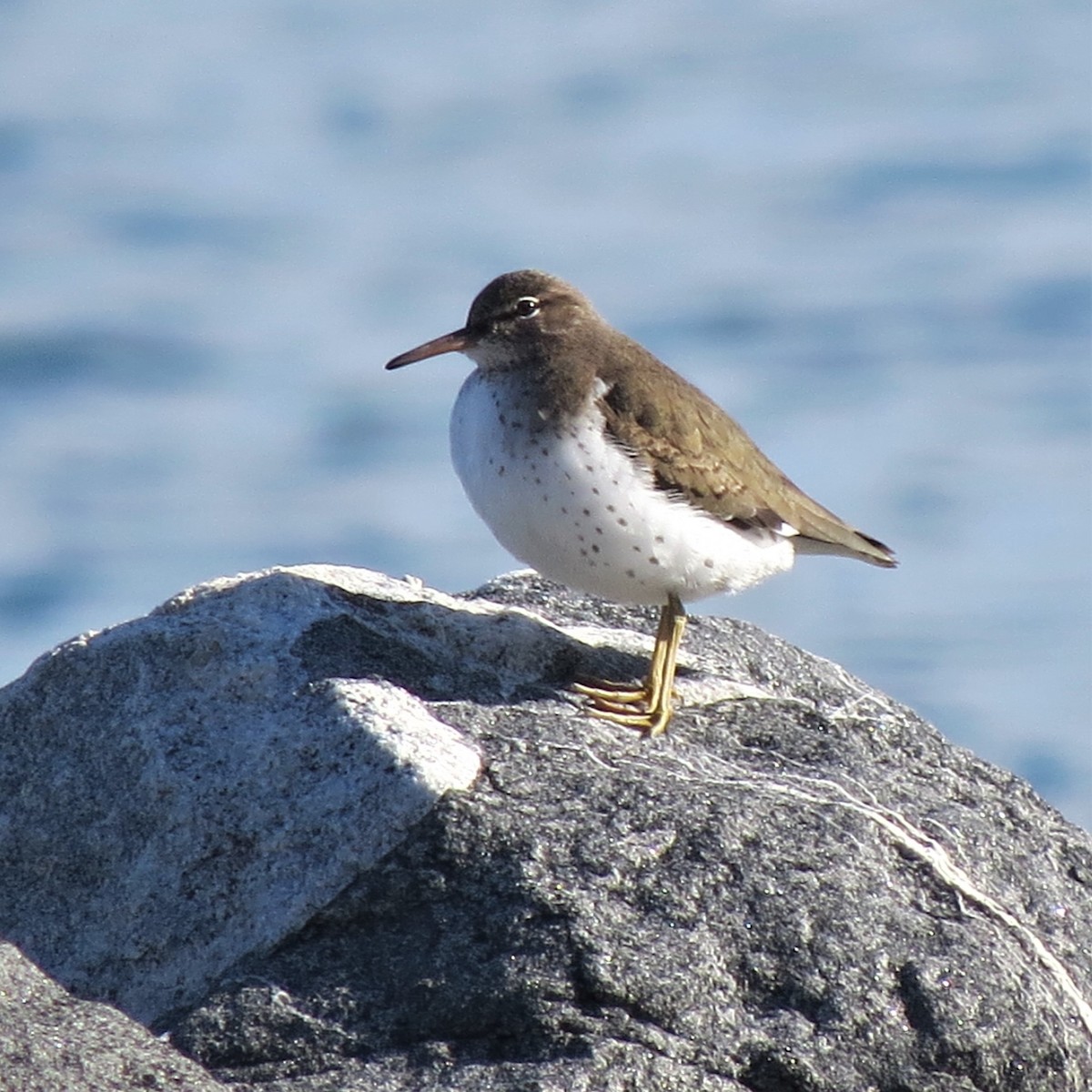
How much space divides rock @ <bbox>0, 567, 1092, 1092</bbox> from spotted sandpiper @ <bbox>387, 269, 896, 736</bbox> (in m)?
0.73

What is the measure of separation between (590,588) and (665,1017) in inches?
98.2

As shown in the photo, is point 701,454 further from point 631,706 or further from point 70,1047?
point 70,1047

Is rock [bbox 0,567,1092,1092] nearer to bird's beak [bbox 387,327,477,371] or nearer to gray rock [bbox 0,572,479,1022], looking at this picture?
gray rock [bbox 0,572,479,1022]

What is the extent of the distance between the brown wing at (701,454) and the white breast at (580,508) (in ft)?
0.33

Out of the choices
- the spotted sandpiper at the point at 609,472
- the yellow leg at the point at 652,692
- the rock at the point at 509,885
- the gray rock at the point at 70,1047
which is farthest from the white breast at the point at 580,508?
the gray rock at the point at 70,1047

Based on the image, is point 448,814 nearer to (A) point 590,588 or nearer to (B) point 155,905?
(B) point 155,905

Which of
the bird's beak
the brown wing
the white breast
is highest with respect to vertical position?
the bird's beak

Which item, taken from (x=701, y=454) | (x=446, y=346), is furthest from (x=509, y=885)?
(x=446, y=346)

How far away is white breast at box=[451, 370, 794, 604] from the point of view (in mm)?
7043

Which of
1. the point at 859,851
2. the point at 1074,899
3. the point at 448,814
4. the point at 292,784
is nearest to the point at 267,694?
the point at 292,784

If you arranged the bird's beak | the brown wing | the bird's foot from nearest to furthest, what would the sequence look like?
the bird's foot → the brown wing → the bird's beak

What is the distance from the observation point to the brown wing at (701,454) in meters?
7.37

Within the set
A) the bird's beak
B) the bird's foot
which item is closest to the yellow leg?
the bird's foot

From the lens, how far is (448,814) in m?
5.39
